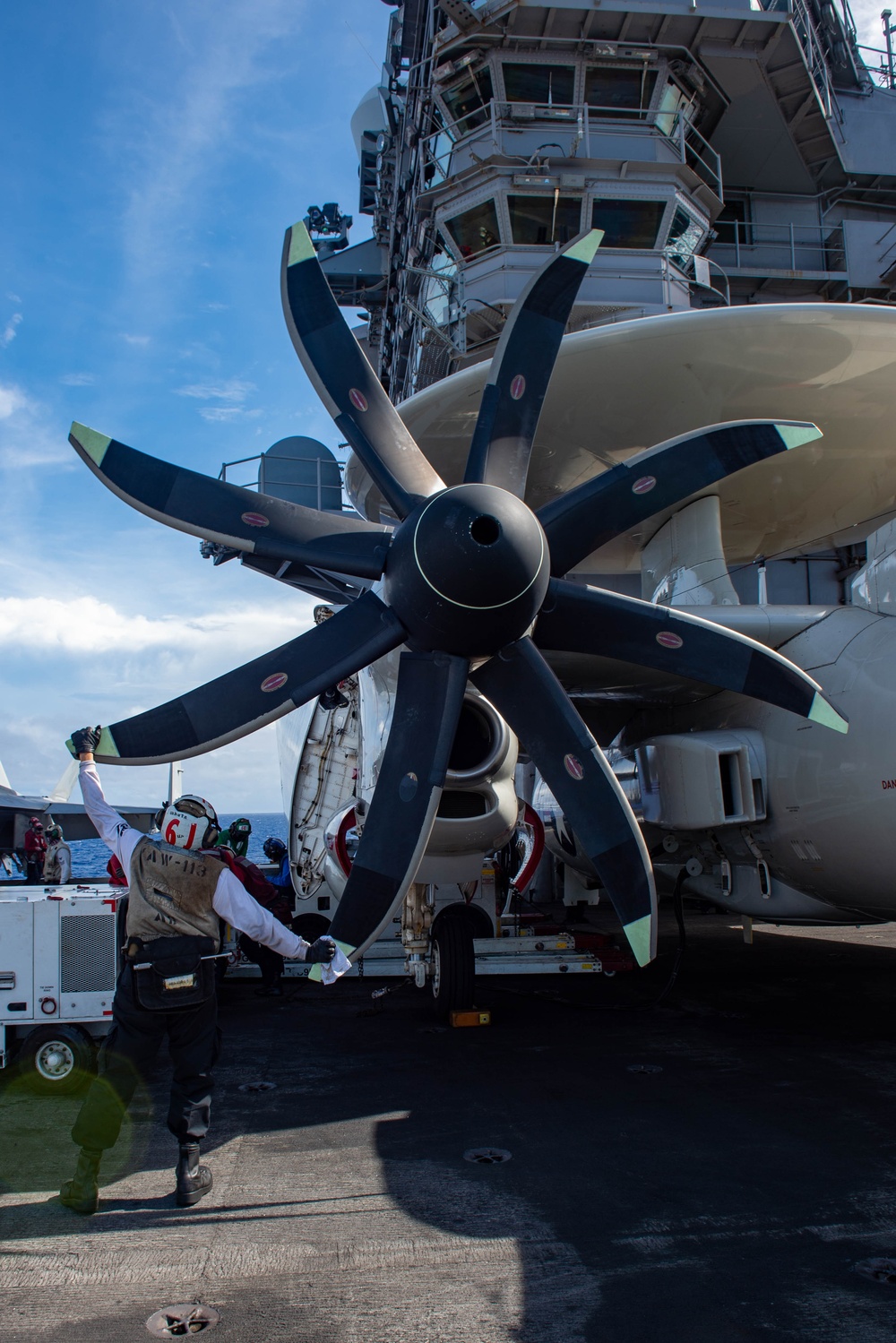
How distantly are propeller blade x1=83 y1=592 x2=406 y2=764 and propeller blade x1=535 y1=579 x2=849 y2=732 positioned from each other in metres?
1.05

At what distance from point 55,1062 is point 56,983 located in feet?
1.81

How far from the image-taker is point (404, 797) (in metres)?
5.02

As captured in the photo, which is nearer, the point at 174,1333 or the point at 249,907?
the point at 174,1333

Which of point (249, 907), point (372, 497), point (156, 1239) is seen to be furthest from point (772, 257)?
point (156, 1239)

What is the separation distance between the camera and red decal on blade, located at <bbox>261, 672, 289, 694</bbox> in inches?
199

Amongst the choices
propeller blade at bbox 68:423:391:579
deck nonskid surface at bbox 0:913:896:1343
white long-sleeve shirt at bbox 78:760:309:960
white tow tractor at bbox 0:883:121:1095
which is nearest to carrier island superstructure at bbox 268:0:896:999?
deck nonskid surface at bbox 0:913:896:1343

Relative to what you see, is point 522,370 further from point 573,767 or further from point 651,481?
point 573,767

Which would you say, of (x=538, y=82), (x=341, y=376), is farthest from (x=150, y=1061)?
(x=538, y=82)

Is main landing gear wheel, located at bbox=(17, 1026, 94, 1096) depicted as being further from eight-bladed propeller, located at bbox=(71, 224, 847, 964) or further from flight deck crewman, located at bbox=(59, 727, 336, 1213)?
eight-bladed propeller, located at bbox=(71, 224, 847, 964)

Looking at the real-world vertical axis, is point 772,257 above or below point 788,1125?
above

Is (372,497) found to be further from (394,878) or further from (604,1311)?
(604,1311)

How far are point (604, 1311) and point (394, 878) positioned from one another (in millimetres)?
2259

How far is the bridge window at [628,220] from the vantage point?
603 inches

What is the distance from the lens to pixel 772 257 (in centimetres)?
1886
